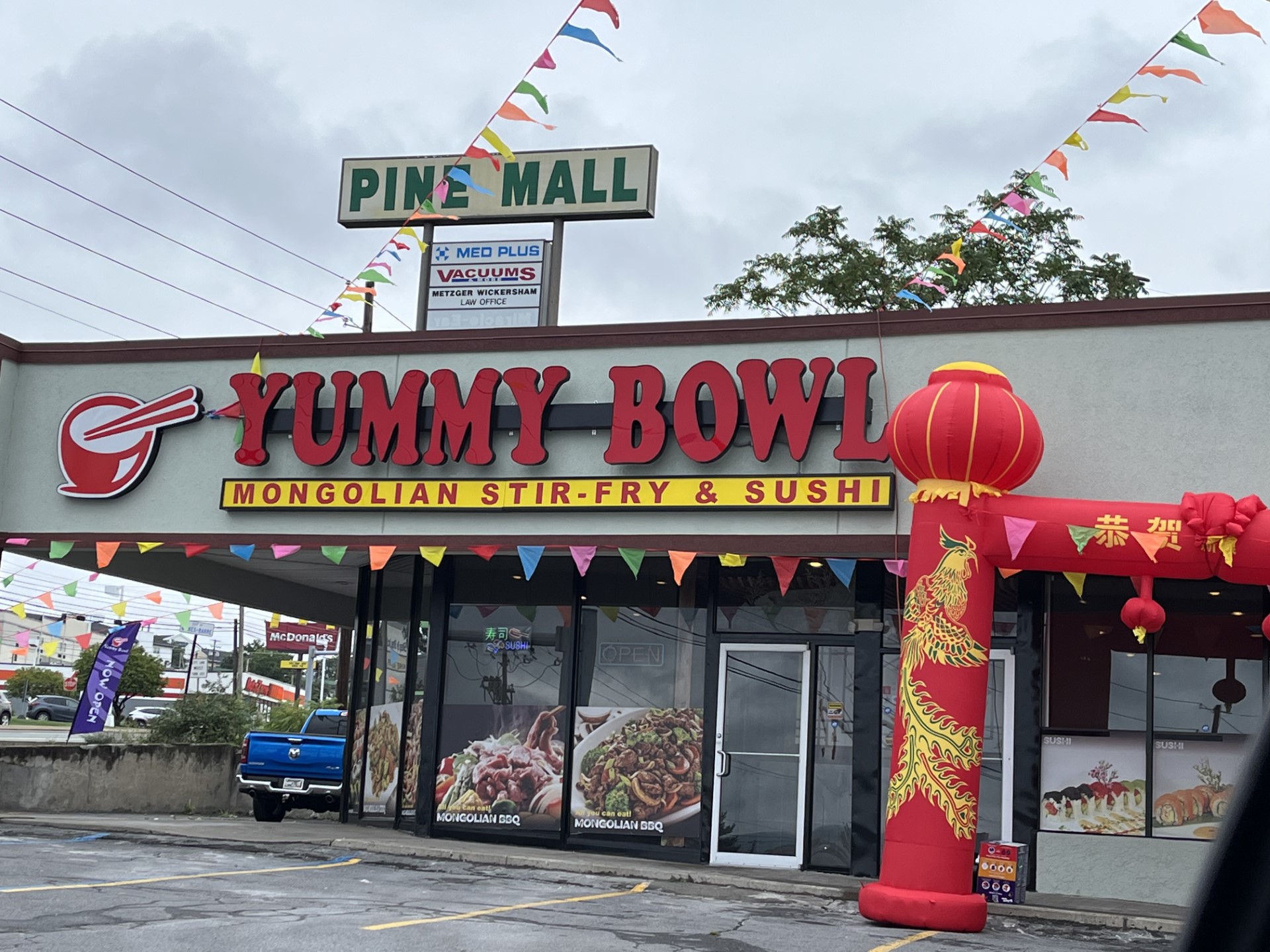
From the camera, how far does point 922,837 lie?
37.1 ft

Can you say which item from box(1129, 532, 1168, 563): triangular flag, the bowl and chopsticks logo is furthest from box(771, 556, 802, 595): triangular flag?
the bowl and chopsticks logo

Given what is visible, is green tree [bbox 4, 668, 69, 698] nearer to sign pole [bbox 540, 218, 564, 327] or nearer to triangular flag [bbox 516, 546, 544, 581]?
sign pole [bbox 540, 218, 564, 327]

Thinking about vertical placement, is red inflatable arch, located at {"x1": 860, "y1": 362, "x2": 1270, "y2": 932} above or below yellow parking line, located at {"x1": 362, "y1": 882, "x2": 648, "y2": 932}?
above

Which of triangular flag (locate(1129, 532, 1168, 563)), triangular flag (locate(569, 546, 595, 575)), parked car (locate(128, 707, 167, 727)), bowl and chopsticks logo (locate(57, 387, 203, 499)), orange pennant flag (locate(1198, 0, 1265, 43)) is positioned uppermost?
orange pennant flag (locate(1198, 0, 1265, 43))

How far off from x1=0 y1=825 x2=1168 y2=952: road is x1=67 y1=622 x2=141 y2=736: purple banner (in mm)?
7454

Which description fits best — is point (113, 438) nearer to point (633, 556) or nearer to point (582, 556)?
point (582, 556)

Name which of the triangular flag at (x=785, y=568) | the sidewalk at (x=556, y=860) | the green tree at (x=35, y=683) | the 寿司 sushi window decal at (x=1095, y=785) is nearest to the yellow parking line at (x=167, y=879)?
the sidewalk at (x=556, y=860)

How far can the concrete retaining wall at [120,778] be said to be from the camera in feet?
57.6

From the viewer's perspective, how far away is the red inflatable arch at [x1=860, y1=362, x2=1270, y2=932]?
11406 millimetres

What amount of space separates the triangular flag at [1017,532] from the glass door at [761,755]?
362cm

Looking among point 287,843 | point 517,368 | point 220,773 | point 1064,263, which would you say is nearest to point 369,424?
point 517,368

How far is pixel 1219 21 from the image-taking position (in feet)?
38.9

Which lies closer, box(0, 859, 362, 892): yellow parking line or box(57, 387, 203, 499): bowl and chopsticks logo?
box(0, 859, 362, 892): yellow parking line

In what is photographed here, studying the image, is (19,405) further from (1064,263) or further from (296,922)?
(1064,263)
